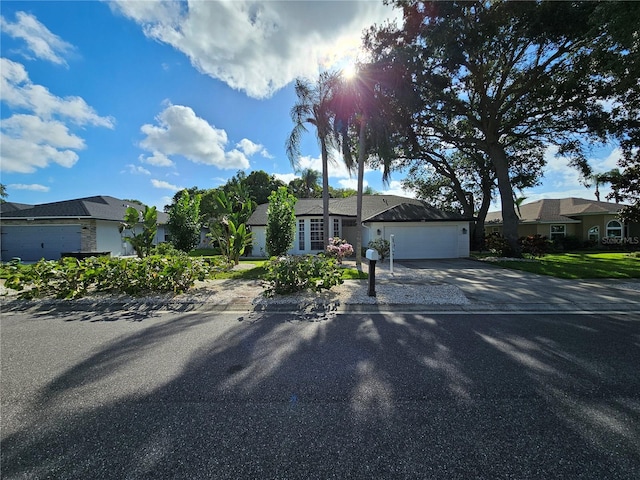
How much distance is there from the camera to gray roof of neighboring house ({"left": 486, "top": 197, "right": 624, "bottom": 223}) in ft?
87.7

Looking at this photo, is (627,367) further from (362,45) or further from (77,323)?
(362,45)

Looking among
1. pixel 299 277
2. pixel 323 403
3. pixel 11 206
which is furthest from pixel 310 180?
pixel 323 403

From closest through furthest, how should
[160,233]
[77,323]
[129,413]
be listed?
1. [129,413]
2. [77,323]
3. [160,233]

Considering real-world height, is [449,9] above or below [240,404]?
above

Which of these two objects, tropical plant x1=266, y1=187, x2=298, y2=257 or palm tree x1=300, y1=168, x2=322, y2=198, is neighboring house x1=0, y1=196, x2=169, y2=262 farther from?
palm tree x1=300, y1=168, x2=322, y2=198

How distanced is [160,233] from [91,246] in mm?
7991

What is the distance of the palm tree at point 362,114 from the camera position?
11891 millimetres

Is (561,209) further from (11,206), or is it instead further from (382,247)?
(11,206)

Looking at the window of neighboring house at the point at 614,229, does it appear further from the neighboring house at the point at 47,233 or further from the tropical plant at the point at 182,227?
the neighboring house at the point at 47,233

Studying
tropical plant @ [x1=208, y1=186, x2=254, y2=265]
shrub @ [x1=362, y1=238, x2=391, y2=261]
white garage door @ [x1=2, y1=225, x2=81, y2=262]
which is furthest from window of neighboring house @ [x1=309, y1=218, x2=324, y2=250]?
white garage door @ [x1=2, y1=225, x2=81, y2=262]

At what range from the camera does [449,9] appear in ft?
41.9

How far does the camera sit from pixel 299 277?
7457mm

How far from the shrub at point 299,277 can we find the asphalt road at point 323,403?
2346mm

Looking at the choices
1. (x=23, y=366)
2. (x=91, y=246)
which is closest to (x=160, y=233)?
(x=91, y=246)
